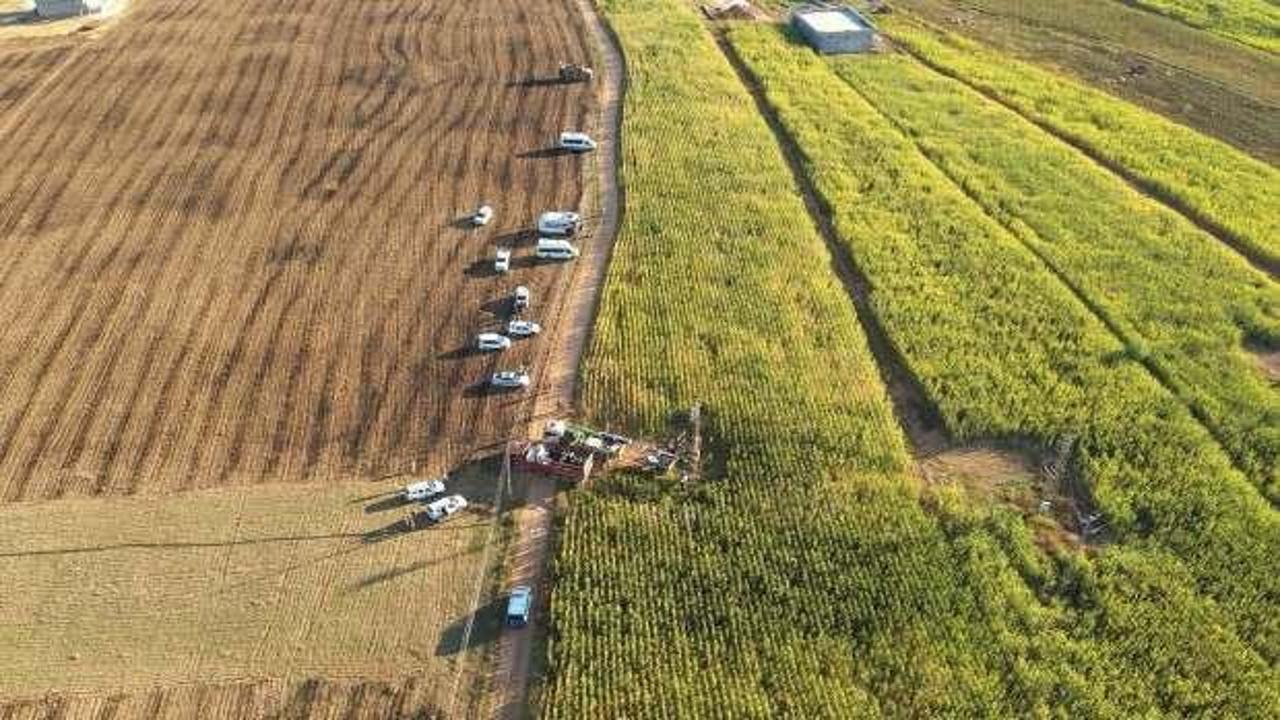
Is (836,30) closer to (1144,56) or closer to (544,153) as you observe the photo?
(1144,56)

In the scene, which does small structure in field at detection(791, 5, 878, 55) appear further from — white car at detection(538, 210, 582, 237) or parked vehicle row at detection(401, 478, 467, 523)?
parked vehicle row at detection(401, 478, 467, 523)

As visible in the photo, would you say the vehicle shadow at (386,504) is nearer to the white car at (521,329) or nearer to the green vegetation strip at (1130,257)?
the white car at (521,329)

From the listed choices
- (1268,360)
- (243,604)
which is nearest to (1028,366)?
(1268,360)

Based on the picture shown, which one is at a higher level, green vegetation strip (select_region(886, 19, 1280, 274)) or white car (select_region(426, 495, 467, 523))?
green vegetation strip (select_region(886, 19, 1280, 274))

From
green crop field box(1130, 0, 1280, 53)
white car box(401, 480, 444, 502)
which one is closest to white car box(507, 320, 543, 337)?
white car box(401, 480, 444, 502)

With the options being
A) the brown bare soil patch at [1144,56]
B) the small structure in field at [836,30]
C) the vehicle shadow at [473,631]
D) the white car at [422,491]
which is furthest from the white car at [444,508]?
the brown bare soil patch at [1144,56]

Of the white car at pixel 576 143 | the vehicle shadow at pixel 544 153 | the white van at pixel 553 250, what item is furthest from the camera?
the white car at pixel 576 143

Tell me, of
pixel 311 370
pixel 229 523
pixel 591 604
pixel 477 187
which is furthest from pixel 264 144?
pixel 591 604
